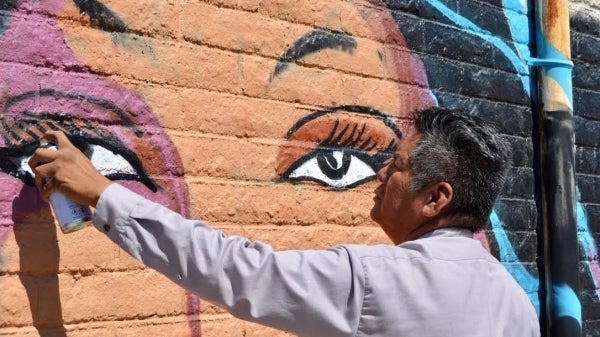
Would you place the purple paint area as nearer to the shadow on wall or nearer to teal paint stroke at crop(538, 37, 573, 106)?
the shadow on wall

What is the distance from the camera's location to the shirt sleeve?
6.86ft

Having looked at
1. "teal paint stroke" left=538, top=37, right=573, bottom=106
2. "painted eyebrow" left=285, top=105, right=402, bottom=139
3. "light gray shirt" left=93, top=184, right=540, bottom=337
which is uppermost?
"teal paint stroke" left=538, top=37, right=573, bottom=106

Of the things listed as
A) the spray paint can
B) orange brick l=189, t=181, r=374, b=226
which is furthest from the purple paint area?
the spray paint can

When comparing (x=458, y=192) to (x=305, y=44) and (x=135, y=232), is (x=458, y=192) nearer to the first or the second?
(x=135, y=232)

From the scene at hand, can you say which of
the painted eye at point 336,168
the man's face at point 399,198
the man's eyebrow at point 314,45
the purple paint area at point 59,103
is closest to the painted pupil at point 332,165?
the painted eye at point 336,168

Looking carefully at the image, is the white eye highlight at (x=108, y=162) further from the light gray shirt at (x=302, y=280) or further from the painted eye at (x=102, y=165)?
the light gray shirt at (x=302, y=280)

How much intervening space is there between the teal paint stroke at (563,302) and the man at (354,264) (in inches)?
92.2

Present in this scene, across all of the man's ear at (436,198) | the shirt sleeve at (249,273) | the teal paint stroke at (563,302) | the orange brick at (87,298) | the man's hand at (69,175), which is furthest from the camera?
the teal paint stroke at (563,302)

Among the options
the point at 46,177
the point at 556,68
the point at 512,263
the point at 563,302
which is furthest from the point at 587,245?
the point at 46,177

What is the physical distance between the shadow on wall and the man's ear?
118cm

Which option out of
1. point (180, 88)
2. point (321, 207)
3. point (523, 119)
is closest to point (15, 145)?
point (180, 88)

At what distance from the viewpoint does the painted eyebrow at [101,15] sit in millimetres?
2973

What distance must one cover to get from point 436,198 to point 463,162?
0.12 metres

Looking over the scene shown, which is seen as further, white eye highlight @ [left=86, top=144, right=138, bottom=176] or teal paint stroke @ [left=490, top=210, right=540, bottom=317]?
teal paint stroke @ [left=490, top=210, right=540, bottom=317]
